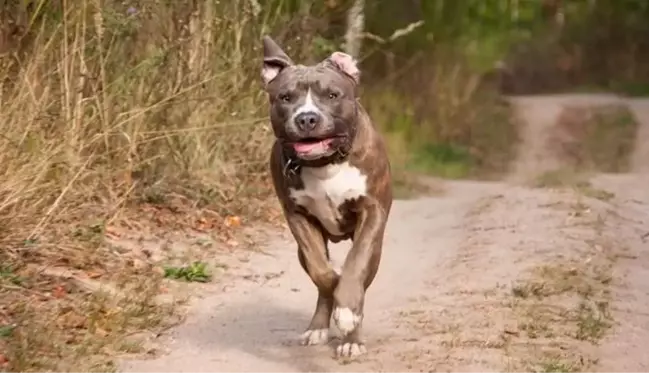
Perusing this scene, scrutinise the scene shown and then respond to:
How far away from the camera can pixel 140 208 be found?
9.02 metres

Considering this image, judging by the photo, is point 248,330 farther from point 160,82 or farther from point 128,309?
point 160,82

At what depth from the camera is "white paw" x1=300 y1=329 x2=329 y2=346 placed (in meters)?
5.99

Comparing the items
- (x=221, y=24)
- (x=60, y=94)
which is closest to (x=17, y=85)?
(x=60, y=94)

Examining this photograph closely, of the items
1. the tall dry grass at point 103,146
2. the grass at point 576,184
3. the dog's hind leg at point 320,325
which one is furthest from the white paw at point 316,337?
the grass at point 576,184

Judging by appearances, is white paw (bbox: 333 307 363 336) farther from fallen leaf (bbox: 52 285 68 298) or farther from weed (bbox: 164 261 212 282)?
weed (bbox: 164 261 212 282)

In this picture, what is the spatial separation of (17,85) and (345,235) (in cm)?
256

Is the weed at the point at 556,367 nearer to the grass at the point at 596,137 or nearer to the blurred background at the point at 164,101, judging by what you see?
the blurred background at the point at 164,101

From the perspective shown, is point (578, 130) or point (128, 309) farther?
point (578, 130)

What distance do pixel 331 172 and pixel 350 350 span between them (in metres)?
0.83

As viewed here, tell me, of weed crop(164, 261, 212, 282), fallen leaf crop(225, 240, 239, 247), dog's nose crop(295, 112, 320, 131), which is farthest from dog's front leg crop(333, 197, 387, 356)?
fallen leaf crop(225, 240, 239, 247)

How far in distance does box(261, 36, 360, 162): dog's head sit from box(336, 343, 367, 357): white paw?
0.91 meters

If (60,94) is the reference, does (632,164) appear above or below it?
below

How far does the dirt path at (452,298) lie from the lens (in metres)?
5.62

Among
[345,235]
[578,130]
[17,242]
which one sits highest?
[345,235]
